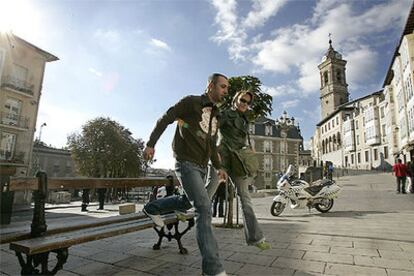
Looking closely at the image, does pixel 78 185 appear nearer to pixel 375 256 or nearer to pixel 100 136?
pixel 375 256

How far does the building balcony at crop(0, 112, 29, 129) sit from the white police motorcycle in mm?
28167

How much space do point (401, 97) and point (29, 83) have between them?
133ft

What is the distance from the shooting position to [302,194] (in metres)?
8.74

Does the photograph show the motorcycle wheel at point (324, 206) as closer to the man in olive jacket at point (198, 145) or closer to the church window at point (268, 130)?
the man in olive jacket at point (198, 145)

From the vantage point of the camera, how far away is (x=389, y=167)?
46750mm

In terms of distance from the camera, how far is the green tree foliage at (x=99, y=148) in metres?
32.5

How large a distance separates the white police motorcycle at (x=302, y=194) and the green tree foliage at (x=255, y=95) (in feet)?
7.75

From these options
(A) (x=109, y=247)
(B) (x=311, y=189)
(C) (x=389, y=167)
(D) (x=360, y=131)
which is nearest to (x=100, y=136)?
(B) (x=311, y=189)

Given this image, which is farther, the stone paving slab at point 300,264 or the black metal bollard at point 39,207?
the stone paving slab at point 300,264

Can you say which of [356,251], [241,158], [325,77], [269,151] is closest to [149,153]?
[241,158]

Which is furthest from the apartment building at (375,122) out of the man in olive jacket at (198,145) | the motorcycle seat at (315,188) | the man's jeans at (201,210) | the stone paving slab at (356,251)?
the man's jeans at (201,210)

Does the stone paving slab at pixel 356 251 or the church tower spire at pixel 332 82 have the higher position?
the church tower spire at pixel 332 82

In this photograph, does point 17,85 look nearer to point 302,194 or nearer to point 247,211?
point 302,194

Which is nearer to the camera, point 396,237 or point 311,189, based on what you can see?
point 396,237
